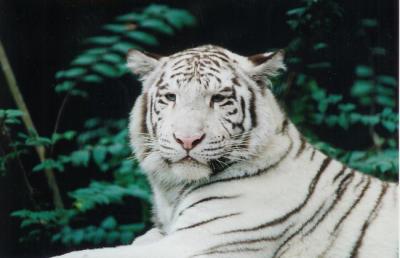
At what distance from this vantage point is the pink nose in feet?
7.66

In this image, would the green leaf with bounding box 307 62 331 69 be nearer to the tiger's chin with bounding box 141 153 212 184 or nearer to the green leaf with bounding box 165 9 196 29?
the green leaf with bounding box 165 9 196 29

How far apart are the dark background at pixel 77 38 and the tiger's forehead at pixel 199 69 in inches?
14.3

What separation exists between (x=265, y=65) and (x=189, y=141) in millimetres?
449

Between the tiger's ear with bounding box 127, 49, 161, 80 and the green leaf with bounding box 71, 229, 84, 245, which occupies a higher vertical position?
the tiger's ear with bounding box 127, 49, 161, 80

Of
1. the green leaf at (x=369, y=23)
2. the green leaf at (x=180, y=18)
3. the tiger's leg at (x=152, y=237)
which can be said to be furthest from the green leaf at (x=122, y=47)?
the green leaf at (x=369, y=23)

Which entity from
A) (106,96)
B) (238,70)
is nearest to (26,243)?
(106,96)

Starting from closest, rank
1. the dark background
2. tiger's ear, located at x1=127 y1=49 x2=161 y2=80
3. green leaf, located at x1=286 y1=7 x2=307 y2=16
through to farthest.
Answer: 1. tiger's ear, located at x1=127 y1=49 x2=161 y2=80
2. the dark background
3. green leaf, located at x1=286 y1=7 x2=307 y2=16

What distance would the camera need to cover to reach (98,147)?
10.5ft

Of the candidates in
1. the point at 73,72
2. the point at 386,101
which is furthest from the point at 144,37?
the point at 386,101

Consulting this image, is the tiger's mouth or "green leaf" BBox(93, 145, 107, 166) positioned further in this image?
"green leaf" BBox(93, 145, 107, 166)

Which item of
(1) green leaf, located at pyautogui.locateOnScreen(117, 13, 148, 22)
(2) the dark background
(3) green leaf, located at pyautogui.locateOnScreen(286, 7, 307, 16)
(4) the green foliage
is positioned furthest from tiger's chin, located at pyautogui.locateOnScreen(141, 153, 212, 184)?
(3) green leaf, located at pyautogui.locateOnScreen(286, 7, 307, 16)

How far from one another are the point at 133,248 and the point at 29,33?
1.23m

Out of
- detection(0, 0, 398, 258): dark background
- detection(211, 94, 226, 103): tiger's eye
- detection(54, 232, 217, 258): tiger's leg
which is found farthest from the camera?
detection(0, 0, 398, 258): dark background

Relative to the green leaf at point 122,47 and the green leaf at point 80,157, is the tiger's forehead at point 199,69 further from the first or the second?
the green leaf at point 80,157
